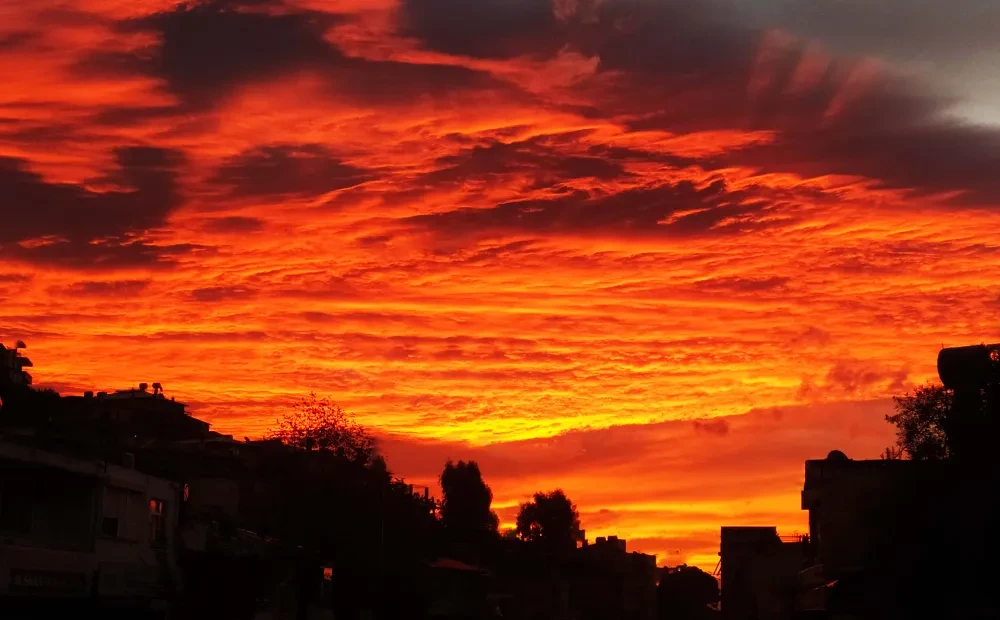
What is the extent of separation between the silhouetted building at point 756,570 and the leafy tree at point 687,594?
25693 mm

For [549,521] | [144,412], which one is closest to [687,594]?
[549,521]

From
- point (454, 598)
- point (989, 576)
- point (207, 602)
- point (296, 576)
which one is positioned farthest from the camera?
point (454, 598)

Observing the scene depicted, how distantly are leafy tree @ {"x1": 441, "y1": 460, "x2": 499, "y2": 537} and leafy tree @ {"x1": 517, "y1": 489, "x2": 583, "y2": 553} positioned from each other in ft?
67.4

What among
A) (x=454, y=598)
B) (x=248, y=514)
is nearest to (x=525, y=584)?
(x=454, y=598)

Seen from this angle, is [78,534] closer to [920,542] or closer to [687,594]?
[920,542]

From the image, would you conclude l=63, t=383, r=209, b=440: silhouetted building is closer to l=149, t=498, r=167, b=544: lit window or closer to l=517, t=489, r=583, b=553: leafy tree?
l=149, t=498, r=167, b=544: lit window

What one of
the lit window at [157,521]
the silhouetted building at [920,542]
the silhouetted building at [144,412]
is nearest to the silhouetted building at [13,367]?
the silhouetted building at [144,412]

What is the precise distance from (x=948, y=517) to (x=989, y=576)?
2.29 meters

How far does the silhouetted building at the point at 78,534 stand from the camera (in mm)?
40562

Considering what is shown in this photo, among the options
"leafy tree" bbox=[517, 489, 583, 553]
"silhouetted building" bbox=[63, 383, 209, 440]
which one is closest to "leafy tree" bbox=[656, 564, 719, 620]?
"leafy tree" bbox=[517, 489, 583, 553]

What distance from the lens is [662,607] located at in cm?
17675

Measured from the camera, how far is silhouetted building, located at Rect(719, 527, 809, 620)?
115 m

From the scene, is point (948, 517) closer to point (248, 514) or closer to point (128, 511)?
point (128, 511)

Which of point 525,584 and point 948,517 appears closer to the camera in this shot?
point 948,517
